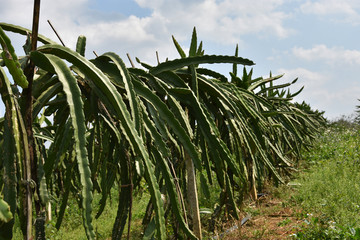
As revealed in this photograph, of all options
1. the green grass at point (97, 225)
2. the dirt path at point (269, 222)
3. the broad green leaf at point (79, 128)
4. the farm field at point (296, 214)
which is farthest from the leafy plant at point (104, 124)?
the green grass at point (97, 225)

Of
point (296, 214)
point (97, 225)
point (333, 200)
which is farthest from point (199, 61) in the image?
point (97, 225)

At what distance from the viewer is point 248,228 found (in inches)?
137

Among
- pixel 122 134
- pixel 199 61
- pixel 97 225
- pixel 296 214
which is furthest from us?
pixel 97 225

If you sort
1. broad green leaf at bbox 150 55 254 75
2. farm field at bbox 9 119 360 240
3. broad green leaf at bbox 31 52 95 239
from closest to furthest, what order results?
broad green leaf at bbox 31 52 95 239 < broad green leaf at bbox 150 55 254 75 < farm field at bbox 9 119 360 240

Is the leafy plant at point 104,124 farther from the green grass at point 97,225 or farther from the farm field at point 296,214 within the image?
the green grass at point 97,225

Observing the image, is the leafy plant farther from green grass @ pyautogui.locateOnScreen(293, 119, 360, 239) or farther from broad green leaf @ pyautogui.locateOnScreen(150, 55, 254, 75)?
Answer: green grass @ pyautogui.locateOnScreen(293, 119, 360, 239)

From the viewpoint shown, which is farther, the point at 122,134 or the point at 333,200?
the point at 333,200

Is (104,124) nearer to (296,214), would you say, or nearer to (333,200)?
(296,214)

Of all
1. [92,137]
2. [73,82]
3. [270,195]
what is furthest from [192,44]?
[270,195]

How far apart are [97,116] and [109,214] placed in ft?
14.1

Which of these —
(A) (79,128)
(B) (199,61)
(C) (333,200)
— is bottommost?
(C) (333,200)

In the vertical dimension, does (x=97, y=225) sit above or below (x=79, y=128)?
below

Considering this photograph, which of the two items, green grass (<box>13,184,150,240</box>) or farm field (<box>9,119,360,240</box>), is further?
green grass (<box>13,184,150,240</box>)

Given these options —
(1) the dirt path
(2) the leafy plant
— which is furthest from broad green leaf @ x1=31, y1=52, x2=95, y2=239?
(1) the dirt path
